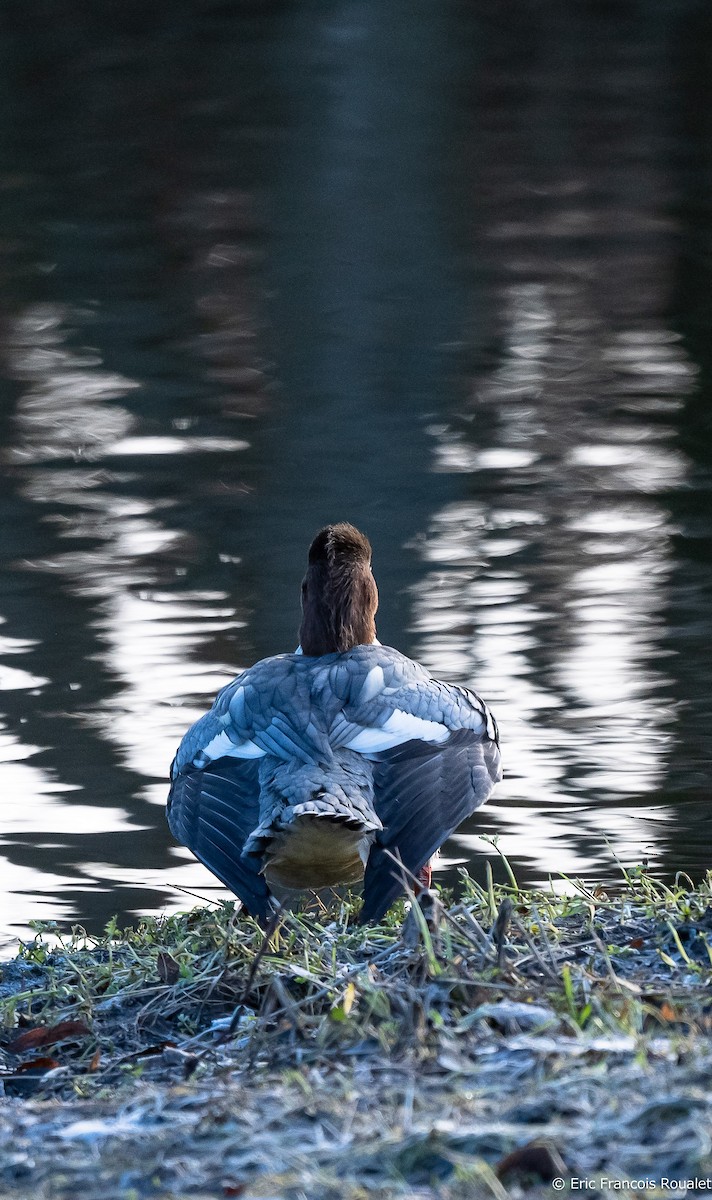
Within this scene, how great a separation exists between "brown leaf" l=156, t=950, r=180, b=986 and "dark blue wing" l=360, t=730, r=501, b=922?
0.48 meters

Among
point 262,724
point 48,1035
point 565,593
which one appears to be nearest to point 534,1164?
point 48,1035

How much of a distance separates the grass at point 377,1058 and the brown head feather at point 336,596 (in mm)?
1330

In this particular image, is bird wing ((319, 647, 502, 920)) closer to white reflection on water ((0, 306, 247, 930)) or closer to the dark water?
the dark water

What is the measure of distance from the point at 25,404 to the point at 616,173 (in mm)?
12350

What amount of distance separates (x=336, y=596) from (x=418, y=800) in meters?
1.12

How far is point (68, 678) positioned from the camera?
7.99 m

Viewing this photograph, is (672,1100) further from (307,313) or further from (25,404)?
(307,313)

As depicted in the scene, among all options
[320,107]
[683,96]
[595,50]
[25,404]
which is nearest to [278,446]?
[25,404]

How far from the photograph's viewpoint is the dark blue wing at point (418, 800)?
15.1 feet

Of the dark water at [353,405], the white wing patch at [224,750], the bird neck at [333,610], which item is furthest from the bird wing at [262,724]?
the dark water at [353,405]

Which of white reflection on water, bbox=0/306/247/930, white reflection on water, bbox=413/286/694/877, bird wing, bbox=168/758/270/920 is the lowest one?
white reflection on water, bbox=413/286/694/877

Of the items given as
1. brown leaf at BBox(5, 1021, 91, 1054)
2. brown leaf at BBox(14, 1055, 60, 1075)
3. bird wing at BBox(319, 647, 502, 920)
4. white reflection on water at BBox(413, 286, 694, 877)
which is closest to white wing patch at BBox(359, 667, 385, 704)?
bird wing at BBox(319, 647, 502, 920)

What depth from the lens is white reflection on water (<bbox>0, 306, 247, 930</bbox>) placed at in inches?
257

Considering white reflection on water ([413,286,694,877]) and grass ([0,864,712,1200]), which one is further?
white reflection on water ([413,286,694,877])
